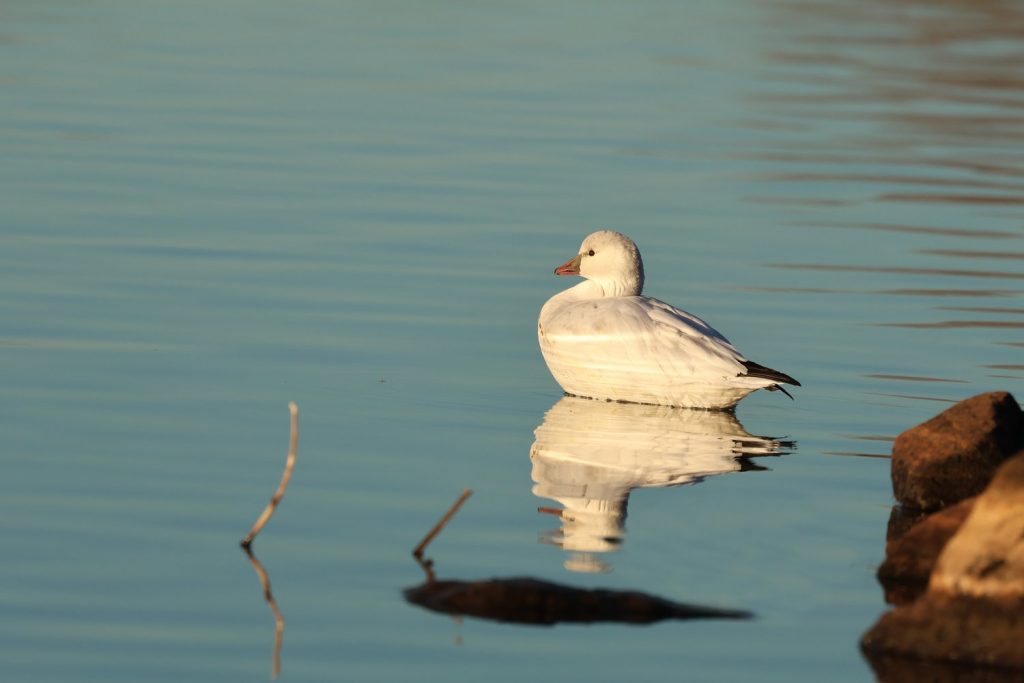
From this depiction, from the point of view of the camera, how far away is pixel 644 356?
10344mm

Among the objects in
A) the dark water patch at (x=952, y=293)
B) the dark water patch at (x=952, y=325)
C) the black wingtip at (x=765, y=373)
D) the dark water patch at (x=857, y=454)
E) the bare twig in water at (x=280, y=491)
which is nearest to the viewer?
the bare twig in water at (x=280, y=491)

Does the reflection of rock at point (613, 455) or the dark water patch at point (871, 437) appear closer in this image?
the reflection of rock at point (613, 455)

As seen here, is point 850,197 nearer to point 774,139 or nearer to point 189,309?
point 774,139

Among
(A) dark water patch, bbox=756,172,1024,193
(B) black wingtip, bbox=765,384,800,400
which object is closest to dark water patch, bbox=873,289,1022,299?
(B) black wingtip, bbox=765,384,800,400

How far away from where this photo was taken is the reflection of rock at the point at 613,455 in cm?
799

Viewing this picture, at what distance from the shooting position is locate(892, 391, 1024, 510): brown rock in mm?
8188

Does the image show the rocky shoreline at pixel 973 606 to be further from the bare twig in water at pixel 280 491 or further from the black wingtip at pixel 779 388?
the black wingtip at pixel 779 388

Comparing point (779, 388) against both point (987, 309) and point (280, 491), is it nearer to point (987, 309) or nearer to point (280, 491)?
point (987, 309)

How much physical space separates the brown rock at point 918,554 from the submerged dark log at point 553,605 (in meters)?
0.78

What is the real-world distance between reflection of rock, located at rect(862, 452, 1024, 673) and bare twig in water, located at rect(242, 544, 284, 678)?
6.61ft

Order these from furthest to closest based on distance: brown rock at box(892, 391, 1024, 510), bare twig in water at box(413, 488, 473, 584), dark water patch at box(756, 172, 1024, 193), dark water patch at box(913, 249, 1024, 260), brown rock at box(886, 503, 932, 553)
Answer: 1. dark water patch at box(756, 172, 1024, 193)
2. dark water patch at box(913, 249, 1024, 260)
3. brown rock at box(892, 391, 1024, 510)
4. brown rock at box(886, 503, 932, 553)
5. bare twig in water at box(413, 488, 473, 584)

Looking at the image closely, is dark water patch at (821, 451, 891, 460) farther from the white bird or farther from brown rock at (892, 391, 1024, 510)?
brown rock at (892, 391, 1024, 510)

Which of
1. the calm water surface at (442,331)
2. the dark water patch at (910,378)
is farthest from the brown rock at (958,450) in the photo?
the dark water patch at (910,378)

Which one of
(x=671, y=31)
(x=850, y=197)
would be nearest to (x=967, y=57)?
(x=671, y=31)
